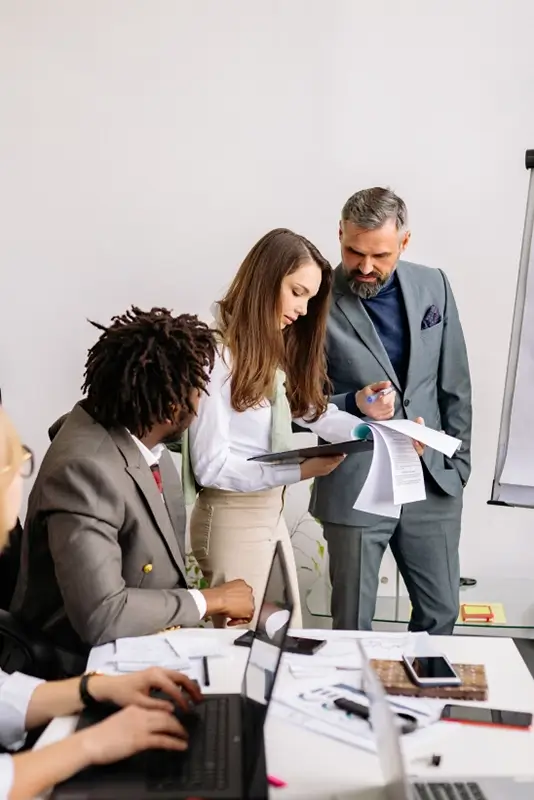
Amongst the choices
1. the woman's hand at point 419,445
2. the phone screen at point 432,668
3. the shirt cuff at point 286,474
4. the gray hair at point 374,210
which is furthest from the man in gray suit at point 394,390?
the phone screen at point 432,668

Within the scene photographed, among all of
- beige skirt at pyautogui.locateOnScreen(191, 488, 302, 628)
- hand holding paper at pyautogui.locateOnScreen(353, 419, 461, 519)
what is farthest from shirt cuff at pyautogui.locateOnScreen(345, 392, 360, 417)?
beige skirt at pyautogui.locateOnScreen(191, 488, 302, 628)

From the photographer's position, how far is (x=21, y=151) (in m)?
3.08

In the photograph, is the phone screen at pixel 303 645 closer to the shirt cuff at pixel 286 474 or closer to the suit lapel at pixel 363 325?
the shirt cuff at pixel 286 474

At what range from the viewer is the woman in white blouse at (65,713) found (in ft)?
3.67

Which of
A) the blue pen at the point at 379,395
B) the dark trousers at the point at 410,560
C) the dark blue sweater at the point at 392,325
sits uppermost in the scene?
the dark blue sweater at the point at 392,325

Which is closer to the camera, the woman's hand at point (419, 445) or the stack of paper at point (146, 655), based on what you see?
the stack of paper at point (146, 655)

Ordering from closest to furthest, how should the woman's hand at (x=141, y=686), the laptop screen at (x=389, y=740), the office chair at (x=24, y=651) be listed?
1. the laptop screen at (x=389, y=740)
2. the woman's hand at (x=141, y=686)
3. the office chair at (x=24, y=651)

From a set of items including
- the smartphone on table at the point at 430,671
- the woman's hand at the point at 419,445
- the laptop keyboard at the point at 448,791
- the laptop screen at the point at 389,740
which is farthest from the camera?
the woman's hand at the point at 419,445

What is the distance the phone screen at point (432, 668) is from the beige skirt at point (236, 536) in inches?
23.3

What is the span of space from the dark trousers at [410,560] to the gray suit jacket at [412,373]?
5cm

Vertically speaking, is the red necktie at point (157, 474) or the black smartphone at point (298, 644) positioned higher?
the red necktie at point (157, 474)

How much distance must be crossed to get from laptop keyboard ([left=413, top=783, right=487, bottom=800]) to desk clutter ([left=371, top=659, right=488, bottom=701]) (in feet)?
0.63

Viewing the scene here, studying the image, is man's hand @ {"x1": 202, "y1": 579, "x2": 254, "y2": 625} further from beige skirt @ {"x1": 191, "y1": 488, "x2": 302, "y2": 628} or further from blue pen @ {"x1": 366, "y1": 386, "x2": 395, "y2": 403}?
blue pen @ {"x1": 366, "y1": 386, "x2": 395, "y2": 403}

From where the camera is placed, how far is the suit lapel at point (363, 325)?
235 cm
